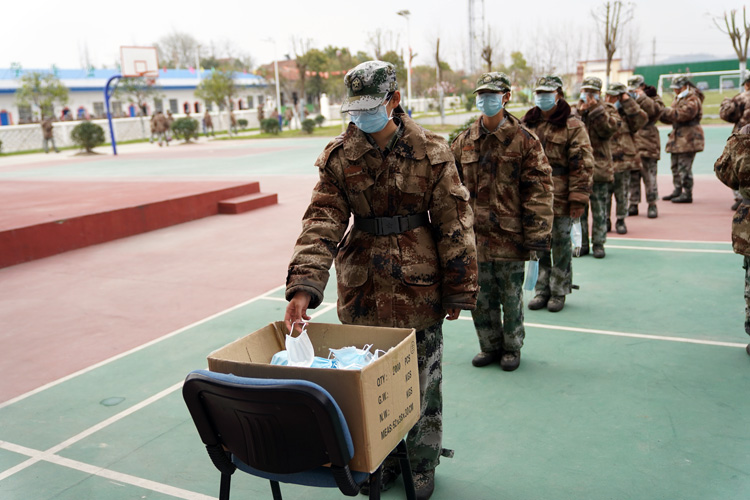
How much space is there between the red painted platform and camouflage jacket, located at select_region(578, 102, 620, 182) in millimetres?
6717

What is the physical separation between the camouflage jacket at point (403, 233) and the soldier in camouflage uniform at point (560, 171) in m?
2.92

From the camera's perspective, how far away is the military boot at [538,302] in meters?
5.87

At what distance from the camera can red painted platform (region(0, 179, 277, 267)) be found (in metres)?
8.68

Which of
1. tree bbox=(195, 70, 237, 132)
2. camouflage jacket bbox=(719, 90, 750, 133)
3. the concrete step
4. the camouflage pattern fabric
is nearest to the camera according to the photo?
the camouflage pattern fabric

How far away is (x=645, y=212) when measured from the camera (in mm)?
10516

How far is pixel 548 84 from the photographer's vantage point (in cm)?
553

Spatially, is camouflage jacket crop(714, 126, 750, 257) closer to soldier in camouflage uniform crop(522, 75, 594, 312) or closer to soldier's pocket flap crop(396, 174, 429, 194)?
soldier in camouflage uniform crop(522, 75, 594, 312)

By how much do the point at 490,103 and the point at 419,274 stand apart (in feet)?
5.91

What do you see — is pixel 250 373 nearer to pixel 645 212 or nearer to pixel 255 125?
pixel 645 212

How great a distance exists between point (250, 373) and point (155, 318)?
4267 millimetres

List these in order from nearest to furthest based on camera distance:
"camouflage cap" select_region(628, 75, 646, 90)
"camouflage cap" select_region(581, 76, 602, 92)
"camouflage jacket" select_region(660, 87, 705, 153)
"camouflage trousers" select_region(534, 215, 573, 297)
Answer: "camouflage trousers" select_region(534, 215, 573, 297), "camouflage cap" select_region(581, 76, 602, 92), "camouflage cap" select_region(628, 75, 646, 90), "camouflage jacket" select_region(660, 87, 705, 153)

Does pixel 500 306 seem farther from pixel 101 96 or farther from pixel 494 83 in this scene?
pixel 101 96

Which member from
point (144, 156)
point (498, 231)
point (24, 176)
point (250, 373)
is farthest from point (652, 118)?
point (144, 156)

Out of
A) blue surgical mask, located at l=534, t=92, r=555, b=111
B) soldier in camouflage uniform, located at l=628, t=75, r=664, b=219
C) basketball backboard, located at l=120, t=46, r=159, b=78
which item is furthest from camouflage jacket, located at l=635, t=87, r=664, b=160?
basketball backboard, located at l=120, t=46, r=159, b=78
